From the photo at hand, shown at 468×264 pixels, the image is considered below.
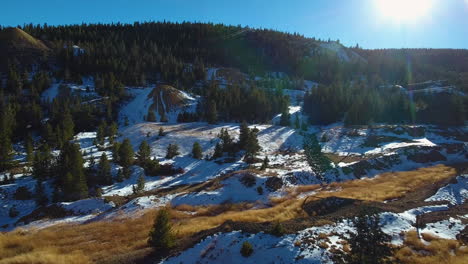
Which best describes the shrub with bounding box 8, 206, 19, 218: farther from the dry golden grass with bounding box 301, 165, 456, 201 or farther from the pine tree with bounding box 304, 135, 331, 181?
the pine tree with bounding box 304, 135, 331, 181

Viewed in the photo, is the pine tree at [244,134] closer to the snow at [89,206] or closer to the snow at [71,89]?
the snow at [89,206]

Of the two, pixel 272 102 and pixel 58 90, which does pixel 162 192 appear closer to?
pixel 272 102

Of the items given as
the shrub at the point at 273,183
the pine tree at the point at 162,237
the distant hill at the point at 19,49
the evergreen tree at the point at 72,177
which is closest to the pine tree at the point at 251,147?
the shrub at the point at 273,183

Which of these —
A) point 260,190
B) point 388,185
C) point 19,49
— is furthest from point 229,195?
point 19,49

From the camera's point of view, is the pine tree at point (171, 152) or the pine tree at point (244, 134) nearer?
the pine tree at point (171, 152)

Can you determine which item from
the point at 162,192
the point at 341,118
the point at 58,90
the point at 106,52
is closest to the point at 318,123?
the point at 341,118
